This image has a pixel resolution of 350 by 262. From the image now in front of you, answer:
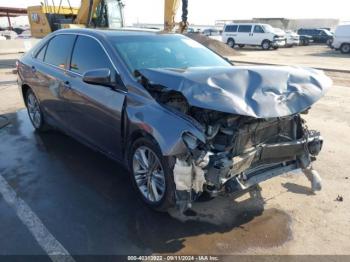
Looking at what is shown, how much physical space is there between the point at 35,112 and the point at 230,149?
431cm

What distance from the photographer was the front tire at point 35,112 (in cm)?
616

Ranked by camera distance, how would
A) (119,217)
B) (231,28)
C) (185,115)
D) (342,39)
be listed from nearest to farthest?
1. (185,115)
2. (119,217)
3. (342,39)
4. (231,28)

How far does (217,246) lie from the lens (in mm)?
3240

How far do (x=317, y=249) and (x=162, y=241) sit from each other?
1.38 meters

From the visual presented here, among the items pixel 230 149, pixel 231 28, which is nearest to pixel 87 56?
pixel 230 149

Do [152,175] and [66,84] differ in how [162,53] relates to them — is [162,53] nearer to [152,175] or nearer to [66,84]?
[66,84]

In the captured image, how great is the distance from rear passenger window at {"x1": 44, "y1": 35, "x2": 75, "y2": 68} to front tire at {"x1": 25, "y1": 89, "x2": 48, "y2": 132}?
37.1 inches

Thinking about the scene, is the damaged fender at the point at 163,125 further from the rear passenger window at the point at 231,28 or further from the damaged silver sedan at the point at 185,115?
the rear passenger window at the point at 231,28

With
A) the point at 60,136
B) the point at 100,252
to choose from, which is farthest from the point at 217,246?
the point at 60,136

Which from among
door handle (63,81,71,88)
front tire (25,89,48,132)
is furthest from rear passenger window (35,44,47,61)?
door handle (63,81,71,88)

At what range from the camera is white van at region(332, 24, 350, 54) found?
28.2 metres

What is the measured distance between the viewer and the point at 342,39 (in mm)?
28438

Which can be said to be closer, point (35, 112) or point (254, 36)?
point (35, 112)

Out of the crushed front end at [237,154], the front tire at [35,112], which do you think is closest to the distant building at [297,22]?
the front tire at [35,112]
